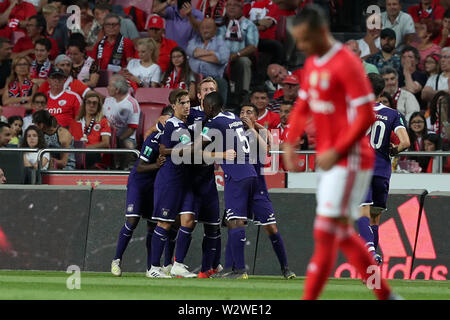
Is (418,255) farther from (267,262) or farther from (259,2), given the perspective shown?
(259,2)

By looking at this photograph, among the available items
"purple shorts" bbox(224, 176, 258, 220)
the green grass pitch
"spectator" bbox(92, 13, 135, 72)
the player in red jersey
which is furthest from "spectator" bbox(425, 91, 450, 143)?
the player in red jersey

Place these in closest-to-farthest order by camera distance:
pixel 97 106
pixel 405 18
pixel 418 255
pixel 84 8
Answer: pixel 418 255
pixel 97 106
pixel 405 18
pixel 84 8

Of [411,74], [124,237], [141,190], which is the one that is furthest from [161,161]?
[411,74]

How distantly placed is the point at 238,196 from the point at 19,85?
8497mm

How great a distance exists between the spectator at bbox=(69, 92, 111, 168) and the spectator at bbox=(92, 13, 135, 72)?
7.22 ft

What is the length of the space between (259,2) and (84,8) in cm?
417

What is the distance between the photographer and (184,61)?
17.3 metres

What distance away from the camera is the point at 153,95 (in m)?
17.2

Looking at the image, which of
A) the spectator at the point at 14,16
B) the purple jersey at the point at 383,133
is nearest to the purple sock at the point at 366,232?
the purple jersey at the point at 383,133

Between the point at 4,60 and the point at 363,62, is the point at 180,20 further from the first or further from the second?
the point at 363,62

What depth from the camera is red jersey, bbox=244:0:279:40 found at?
1875 centimetres

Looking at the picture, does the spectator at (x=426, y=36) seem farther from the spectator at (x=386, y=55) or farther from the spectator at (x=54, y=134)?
the spectator at (x=54, y=134)

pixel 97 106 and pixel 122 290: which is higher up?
pixel 97 106
